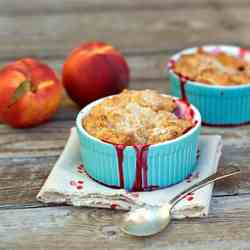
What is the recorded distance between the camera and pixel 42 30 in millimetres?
1769

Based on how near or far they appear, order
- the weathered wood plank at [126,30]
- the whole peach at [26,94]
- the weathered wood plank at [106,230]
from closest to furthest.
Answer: the weathered wood plank at [106,230]
the whole peach at [26,94]
the weathered wood plank at [126,30]

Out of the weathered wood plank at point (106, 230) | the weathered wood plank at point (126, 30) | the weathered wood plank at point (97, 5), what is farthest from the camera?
the weathered wood plank at point (97, 5)

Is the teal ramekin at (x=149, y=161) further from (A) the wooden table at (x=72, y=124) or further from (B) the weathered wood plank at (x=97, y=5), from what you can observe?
(B) the weathered wood plank at (x=97, y=5)

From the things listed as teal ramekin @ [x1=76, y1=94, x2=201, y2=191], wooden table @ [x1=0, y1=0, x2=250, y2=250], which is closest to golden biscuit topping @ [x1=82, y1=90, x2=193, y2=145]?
teal ramekin @ [x1=76, y1=94, x2=201, y2=191]

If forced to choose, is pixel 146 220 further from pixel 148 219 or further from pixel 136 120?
pixel 136 120

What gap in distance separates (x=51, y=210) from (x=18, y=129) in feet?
1.07

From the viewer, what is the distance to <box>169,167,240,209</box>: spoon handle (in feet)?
3.10

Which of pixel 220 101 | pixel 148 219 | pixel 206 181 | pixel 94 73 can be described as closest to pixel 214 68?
pixel 220 101

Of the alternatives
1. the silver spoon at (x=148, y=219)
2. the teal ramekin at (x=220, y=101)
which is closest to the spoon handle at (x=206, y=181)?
the silver spoon at (x=148, y=219)

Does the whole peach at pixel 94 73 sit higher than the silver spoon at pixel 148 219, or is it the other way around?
the whole peach at pixel 94 73

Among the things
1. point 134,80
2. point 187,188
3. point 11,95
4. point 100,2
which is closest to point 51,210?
point 187,188

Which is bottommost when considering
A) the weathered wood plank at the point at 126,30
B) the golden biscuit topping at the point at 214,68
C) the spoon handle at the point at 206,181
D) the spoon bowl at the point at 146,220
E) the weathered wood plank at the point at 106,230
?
the weathered wood plank at the point at 106,230

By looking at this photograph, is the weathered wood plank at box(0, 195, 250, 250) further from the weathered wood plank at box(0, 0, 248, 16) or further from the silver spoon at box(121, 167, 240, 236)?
the weathered wood plank at box(0, 0, 248, 16)

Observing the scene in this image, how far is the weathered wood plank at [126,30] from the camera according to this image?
1.65 m
